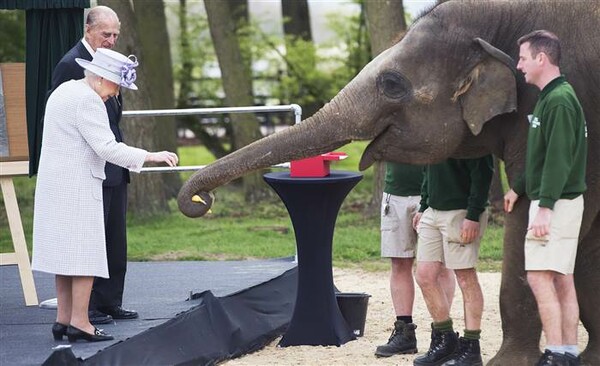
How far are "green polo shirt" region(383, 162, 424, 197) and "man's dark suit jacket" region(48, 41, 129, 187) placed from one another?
1.86 meters

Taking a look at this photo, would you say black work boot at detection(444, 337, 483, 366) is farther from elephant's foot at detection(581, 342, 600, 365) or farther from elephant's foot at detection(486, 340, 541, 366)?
elephant's foot at detection(581, 342, 600, 365)

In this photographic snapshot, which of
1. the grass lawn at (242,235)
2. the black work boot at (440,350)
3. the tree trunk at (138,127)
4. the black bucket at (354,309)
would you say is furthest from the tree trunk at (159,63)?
the black work boot at (440,350)

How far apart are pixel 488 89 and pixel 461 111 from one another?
253 millimetres

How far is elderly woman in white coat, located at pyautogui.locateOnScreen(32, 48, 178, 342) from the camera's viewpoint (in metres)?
7.75

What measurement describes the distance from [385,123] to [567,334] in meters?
1.63

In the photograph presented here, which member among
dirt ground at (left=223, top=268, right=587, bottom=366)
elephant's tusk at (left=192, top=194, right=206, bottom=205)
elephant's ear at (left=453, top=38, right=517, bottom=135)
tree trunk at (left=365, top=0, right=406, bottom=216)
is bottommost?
dirt ground at (left=223, top=268, right=587, bottom=366)

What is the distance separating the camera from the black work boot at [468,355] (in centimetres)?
788

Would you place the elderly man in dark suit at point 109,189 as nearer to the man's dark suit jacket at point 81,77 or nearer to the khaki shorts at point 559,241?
the man's dark suit jacket at point 81,77

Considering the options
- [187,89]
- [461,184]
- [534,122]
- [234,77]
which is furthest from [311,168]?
[187,89]

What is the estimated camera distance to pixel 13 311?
9242mm

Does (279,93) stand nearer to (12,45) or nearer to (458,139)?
(12,45)

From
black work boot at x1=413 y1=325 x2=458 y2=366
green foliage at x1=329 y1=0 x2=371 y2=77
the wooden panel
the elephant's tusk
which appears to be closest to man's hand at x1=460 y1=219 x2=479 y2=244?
black work boot at x1=413 y1=325 x2=458 y2=366

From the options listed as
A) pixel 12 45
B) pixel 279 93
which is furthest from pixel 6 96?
pixel 279 93

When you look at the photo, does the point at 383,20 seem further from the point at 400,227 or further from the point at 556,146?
the point at 556,146
